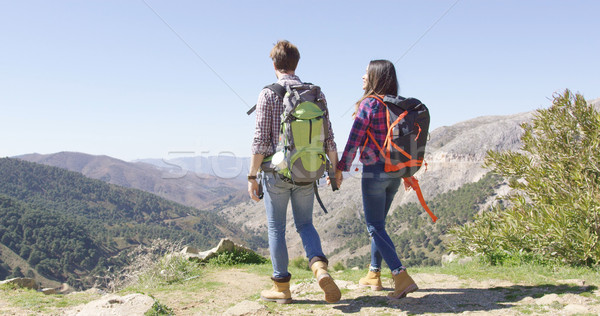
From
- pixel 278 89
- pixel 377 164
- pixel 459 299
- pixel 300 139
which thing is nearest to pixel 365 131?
pixel 377 164

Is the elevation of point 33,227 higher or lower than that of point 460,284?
lower

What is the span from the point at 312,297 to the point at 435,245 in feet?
354

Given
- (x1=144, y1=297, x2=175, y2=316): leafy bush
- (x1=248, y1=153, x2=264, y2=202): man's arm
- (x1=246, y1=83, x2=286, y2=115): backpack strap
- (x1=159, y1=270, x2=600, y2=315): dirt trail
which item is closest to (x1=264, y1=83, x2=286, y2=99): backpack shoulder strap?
(x1=246, y1=83, x2=286, y2=115): backpack strap

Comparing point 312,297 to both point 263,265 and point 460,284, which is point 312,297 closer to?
point 460,284

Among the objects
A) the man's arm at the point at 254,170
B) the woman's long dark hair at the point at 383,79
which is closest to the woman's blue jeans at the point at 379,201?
the woman's long dark hair at the point at 383,79

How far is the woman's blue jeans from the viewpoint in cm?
433

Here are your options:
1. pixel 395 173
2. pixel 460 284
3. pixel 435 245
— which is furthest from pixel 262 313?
pixel 435 245

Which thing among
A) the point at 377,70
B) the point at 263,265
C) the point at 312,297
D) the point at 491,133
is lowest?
the point at 263,265

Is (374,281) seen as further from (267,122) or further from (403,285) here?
(267,122)

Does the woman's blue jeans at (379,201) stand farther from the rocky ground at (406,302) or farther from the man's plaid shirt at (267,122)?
the man's plaid shirt at (267,122)

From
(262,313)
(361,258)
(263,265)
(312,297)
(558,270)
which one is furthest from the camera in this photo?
(361,258)

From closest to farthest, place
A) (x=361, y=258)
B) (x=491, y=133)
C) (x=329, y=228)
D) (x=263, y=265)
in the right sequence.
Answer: (x=263, y=265) → (x=361, y=258) → (x=329, y=228) → (x=491, y=133)

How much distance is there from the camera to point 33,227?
430 ft

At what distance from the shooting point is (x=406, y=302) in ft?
14.4
